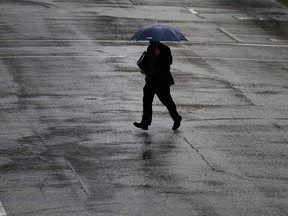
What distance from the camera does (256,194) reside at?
1345cm

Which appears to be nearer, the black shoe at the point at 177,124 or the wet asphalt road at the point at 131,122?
the wet asphalt road at the point at 131,122

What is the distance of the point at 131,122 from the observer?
59.2 ft

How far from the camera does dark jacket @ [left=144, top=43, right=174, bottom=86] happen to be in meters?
17.4

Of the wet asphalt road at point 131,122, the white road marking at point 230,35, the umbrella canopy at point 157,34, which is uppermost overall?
the umbrella canopy at point 157,34

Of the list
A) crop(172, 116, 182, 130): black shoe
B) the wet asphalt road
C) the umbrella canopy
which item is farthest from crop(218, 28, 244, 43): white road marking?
the umbrella canopy

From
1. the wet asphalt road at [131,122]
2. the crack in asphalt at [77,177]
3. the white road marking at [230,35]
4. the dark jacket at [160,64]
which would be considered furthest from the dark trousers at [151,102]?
the white road marking at [230,35]

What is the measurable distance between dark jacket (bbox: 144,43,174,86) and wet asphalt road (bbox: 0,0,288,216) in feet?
3.02

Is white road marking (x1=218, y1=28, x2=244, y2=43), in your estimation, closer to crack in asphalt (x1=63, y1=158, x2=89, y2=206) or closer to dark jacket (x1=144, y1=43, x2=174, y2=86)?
dark jacket (x1=144, y1=43, x2=174, y2=86)

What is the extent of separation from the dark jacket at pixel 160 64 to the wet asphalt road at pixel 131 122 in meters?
0.92

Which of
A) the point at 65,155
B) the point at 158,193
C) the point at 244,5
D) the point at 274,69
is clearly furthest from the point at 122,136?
the point at 244,5

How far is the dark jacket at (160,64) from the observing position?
17422 mm

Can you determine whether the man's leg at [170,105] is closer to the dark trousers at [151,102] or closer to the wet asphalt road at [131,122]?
the dark trousers at [151,102]

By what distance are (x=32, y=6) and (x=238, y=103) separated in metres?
15.8

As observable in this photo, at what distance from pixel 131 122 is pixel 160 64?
130 cm
